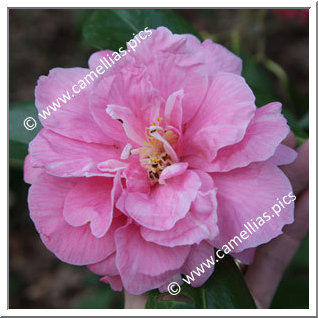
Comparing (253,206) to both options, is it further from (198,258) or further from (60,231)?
(60,231)

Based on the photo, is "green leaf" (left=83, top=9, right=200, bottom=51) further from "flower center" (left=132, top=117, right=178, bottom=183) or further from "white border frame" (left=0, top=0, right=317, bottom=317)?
"flower center" (left=132, top=117, right=178, bottom=183)

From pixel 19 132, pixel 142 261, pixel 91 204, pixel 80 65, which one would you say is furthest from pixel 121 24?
pixel 80 65

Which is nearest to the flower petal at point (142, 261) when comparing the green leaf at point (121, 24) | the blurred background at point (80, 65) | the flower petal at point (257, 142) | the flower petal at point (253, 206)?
the flower petal at point (253, 206)

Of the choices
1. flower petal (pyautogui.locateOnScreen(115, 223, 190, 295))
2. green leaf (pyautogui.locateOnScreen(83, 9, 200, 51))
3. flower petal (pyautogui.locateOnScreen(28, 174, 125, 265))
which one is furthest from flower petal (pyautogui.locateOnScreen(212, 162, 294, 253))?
green leaf (pyautogui.locateOnScreen(83, 9, 200, 51))
